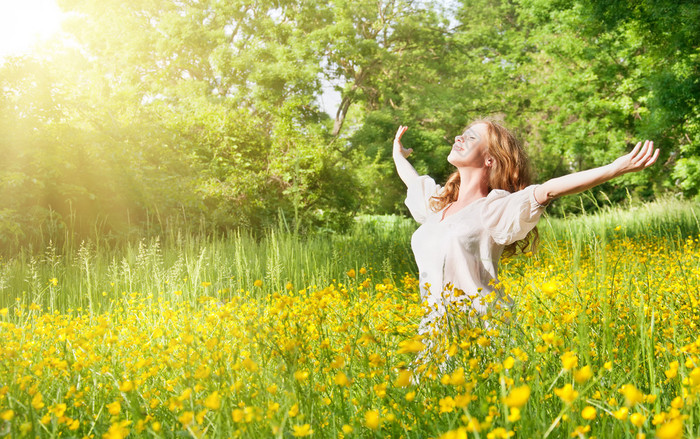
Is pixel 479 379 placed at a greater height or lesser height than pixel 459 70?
lesser

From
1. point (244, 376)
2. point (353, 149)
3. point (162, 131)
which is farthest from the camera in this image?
point (353, 149)

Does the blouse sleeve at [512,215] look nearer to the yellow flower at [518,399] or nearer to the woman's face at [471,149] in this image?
the woman's face at [471,149]

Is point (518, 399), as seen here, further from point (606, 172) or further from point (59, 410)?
point (606, 172)

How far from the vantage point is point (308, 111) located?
1880cm

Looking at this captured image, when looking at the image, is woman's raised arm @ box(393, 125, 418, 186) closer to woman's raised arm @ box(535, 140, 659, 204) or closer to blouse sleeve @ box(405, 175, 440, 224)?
blouse sleeve @ box(405, 175, 440, 224)

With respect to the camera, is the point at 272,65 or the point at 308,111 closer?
the point at 272,65

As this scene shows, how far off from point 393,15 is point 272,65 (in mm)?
6266

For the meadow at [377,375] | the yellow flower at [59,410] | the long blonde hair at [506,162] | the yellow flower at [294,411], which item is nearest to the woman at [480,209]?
the long blonde hair at [506,162]

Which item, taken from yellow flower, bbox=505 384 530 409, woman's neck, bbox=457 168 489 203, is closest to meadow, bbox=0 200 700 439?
yellow flower, bbox=505 384 530 409

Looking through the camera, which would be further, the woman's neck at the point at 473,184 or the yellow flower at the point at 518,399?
the woman's neck at the point at 473,184

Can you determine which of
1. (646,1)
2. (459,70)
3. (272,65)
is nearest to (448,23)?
(459,70)

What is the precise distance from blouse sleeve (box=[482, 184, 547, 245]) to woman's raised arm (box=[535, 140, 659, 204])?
0.12m

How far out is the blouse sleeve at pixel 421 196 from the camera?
3.24 m

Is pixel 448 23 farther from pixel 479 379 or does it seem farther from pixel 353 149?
pixel 479 379
